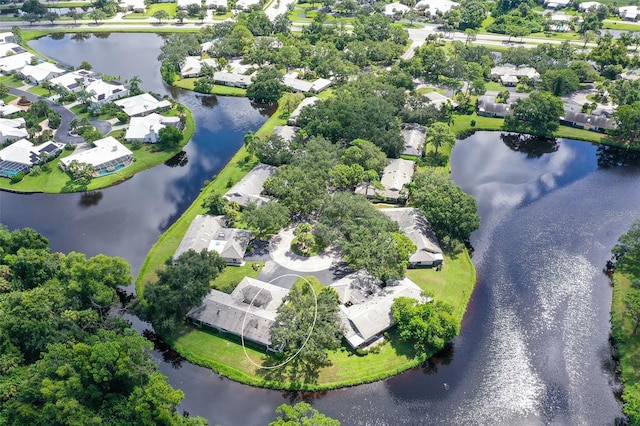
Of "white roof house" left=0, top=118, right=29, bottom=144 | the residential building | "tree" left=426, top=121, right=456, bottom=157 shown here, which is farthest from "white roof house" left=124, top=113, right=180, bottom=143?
"tree" left=426, top=121, right=456, bottom=157

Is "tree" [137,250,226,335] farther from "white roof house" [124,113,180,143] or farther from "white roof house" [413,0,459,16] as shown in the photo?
"white roof house" [413,0,459,16]

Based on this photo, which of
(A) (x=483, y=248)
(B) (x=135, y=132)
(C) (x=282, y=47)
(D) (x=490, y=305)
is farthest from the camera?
(C) (x=282, y=47)

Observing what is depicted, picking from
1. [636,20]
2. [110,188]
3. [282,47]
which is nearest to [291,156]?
[110,188]

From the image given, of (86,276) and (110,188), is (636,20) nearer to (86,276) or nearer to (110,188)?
(110,188)

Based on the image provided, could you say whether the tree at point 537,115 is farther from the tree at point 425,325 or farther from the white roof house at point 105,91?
the white roof house at point 105,91

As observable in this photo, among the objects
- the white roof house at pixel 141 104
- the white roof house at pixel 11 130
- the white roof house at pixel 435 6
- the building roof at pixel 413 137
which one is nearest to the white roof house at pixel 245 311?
the building roof at pixel 413 137

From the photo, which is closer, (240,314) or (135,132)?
(240,314)

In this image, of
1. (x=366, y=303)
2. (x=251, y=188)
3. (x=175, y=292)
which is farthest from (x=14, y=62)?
(x=366, y=303)
